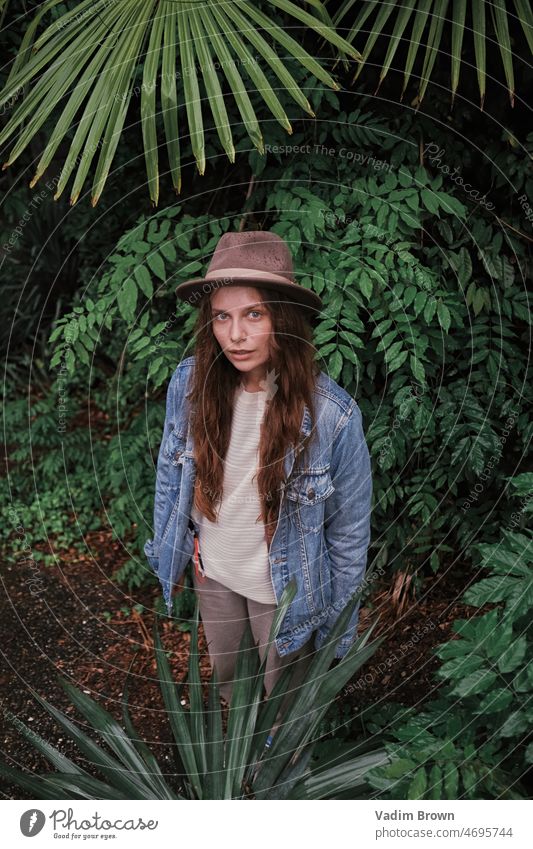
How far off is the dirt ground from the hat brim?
1.24 m

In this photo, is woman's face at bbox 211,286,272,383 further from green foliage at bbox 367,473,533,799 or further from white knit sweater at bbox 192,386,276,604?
green foliage at bbox 367,473,533,799

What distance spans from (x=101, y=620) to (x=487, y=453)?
1.54 meters

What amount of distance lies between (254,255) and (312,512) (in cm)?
59

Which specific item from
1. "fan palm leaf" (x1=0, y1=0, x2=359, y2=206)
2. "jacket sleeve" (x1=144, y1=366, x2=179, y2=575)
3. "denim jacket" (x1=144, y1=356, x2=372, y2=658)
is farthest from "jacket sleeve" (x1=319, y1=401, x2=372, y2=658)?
"fan palm leaf" (x1=0, y1=0, x2=359, y2=206)

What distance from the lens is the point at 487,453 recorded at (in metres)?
2.44

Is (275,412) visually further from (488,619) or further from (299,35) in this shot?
(299,35)

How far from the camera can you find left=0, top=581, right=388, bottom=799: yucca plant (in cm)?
169

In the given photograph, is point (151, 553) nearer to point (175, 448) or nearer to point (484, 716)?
point (175, 448)

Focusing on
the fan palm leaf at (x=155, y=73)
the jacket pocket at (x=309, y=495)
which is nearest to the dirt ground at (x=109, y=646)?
the jacket pocket at (x=309, y=495)

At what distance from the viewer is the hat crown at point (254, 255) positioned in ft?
5.16

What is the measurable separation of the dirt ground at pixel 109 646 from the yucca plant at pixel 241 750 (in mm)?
485

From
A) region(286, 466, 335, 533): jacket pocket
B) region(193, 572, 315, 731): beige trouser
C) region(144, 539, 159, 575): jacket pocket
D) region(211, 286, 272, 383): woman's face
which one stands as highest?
region(211, 286, 272, 383): woman's face

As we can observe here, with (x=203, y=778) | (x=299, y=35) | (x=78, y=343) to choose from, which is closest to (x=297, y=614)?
(x=203, y=778)

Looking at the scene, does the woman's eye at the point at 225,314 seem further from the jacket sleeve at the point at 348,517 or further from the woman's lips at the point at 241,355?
the jacket sleeve at the point at 348,517
